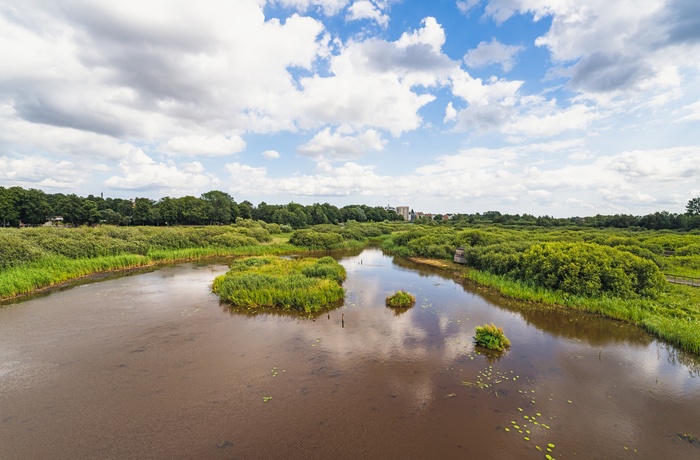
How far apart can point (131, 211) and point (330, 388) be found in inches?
3524

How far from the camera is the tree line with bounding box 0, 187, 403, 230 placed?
60938mm

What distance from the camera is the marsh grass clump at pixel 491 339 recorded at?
13609 mm

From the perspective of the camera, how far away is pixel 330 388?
33.8 feet

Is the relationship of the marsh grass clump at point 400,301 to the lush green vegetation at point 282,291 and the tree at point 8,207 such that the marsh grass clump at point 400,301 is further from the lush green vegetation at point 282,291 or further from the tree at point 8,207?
the tree at point 8,207

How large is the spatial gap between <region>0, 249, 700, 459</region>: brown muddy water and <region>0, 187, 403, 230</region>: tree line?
61279 millimetres

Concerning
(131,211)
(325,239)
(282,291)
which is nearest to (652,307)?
(282,291)

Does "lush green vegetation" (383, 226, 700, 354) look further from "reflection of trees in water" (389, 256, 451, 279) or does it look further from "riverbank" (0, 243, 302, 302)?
"riverbank" (0, 243, 302, 302)

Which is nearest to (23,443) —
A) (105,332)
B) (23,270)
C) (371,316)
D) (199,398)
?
(199,398)

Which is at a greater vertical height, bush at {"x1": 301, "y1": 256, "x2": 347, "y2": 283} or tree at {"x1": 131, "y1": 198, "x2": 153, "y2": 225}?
tree at {"x1": 131, "y1": 198, "x2": 153, "y2": 225}

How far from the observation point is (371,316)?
17.8 metres

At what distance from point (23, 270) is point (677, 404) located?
1405 inches

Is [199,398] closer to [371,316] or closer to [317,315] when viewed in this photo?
[317,315]

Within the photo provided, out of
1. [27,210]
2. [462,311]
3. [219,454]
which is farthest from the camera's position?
[27,210]

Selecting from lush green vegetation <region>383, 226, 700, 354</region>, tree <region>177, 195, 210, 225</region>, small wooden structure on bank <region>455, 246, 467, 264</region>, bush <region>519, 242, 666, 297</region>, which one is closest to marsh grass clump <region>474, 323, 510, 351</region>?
lush green vegetation <region>383, 226, 700, 354</region>
